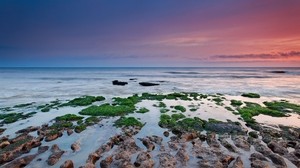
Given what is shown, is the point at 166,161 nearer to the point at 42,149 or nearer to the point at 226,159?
the point at 226,159

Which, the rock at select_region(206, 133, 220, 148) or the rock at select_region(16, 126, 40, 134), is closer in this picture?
the rock at select_region(206, 133, 220, 148)

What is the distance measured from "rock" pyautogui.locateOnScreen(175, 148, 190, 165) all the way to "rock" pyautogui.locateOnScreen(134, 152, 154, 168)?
1.37m

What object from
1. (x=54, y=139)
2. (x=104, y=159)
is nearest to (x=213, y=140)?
(x=104, y=159)

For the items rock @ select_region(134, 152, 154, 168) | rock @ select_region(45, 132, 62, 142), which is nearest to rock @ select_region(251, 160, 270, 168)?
rock @ select_region(134, 152, 154, 168)

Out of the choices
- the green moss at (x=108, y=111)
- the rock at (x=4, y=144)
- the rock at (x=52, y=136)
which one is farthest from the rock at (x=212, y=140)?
the rock at (x=4, y=144)

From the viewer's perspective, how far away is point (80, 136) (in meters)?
14.4

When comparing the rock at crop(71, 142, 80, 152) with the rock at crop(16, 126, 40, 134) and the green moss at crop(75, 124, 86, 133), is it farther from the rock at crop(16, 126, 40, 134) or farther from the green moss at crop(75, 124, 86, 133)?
the rock at crop(16, 126, 40, 134)

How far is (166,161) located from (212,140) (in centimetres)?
402

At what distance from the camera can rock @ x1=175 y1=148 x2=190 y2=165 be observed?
10.6 m

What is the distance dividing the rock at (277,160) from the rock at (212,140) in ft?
8.50

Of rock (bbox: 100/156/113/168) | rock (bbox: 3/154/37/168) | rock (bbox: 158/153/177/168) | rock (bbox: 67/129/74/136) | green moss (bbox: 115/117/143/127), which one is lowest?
green moss (bbox: 115/117/143/127)

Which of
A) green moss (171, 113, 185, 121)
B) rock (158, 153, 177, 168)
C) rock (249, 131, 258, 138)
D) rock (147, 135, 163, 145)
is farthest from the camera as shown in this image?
green moss (171, 113, 185, 121)

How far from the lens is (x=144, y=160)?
1044 cm

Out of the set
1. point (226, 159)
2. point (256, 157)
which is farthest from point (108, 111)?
point (256, 157)
